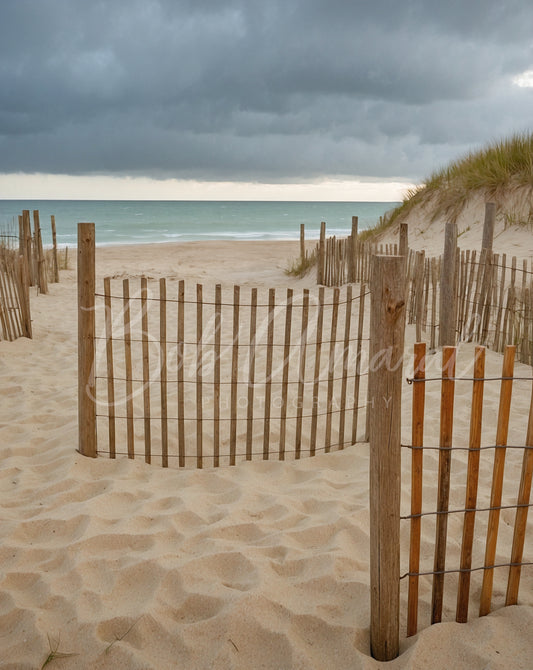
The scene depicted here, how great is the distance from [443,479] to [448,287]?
11.6 ft

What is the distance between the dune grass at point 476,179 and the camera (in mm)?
10312

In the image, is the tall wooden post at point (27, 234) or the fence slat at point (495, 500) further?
the tall wooden post at point (27, 234)

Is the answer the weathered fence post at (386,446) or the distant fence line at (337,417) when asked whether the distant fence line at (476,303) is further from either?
the weathered fence post at (386,446)

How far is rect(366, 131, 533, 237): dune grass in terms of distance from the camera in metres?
10.3

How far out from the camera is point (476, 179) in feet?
35.4

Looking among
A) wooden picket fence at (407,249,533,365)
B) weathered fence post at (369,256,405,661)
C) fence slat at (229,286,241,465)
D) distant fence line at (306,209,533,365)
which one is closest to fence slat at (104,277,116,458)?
fence slat at (229,286,241,465)

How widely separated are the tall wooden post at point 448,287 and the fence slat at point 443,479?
342 centimetres

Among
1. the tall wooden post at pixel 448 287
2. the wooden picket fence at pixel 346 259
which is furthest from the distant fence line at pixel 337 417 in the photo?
the wooden picket fence at pixel 346 259

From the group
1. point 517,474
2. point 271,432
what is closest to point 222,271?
point 271,432

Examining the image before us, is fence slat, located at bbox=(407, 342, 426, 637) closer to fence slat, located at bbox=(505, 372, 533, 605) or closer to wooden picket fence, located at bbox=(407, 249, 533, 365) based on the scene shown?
fence slat, located at bbox=(505, 372, 533, 605)

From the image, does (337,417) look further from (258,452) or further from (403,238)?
(403,238)

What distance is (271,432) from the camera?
3803mm

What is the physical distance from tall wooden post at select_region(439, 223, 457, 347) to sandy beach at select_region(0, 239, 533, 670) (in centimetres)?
139

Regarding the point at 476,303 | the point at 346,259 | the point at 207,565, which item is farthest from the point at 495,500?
the point at 346,259
